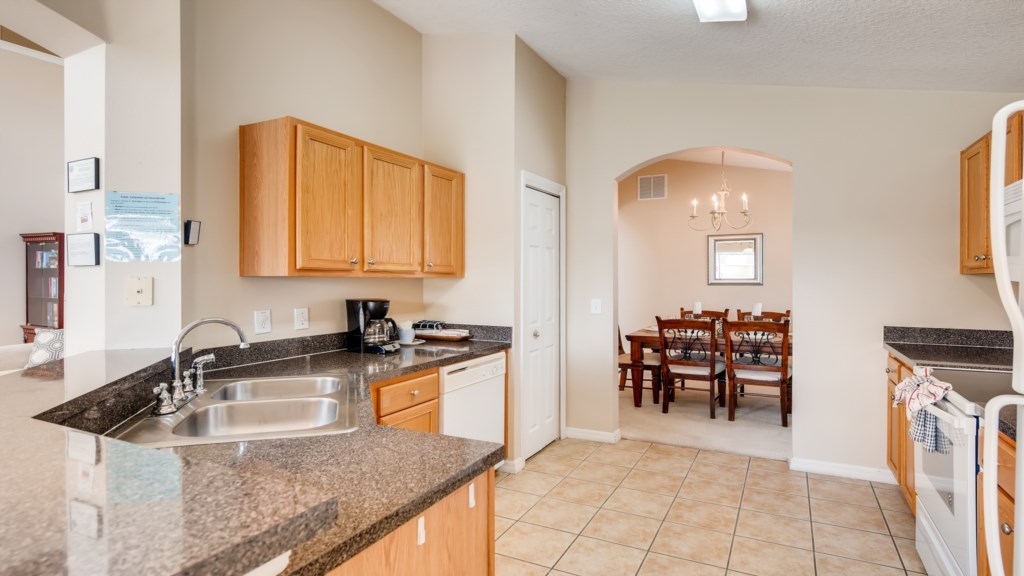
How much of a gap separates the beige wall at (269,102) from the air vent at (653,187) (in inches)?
174

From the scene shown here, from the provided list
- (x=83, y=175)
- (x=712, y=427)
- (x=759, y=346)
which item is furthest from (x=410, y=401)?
(x=759, y=346)

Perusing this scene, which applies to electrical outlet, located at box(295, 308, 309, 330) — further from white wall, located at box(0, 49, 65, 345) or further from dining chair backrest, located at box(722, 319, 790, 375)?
white wall, located at box(0, 49, 65, 345)

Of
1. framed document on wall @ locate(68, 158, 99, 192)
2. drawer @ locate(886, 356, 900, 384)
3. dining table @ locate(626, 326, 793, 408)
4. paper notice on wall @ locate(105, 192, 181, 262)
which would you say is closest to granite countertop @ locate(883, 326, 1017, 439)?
drawer @ locate(886, 356, 900, 384)

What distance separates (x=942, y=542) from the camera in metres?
2.02

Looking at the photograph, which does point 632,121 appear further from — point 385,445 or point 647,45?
point 385,445

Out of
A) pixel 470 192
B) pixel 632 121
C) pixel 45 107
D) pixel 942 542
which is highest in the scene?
pixel 45 107

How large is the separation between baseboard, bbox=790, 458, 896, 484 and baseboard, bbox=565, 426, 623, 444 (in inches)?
47.7

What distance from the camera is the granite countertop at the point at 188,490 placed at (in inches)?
21.3

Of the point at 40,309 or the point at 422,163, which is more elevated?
the point at 422,163

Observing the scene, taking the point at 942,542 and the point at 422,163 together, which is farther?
the point at 422,163

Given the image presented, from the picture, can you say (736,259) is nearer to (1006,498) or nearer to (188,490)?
(1006,498)

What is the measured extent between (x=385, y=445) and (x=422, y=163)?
7.32ft

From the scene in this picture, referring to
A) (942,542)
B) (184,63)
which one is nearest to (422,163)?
(184,63)

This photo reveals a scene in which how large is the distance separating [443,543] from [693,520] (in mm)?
2063
